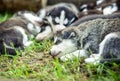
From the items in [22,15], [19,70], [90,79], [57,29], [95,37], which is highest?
[22,15]

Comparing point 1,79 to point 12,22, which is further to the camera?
point 12,22

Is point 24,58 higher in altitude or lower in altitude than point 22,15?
lower

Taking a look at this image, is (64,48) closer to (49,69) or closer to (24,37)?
(49,69)

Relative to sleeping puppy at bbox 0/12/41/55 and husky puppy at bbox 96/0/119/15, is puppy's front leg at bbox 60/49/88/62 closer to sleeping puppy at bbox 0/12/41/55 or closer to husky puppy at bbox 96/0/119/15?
sleeping puppy at bbox 0/12/41/55

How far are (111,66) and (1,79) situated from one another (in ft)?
5.88

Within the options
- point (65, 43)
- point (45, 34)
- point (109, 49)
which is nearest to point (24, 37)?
point (45, 34)

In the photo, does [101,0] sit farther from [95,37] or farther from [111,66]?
[111,66]

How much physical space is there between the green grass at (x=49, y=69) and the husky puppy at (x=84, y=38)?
0.20 metres

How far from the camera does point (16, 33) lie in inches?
289

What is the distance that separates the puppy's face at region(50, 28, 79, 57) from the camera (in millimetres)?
6484

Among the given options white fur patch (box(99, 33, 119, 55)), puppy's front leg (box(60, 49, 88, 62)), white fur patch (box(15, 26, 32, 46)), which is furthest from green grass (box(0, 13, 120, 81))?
white fur patch (box(15, 26, 32, 46))

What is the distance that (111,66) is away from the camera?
5.64m

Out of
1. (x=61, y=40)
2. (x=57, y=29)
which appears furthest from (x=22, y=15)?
(x=61, y=40)

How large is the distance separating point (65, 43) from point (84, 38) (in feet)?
1.37
